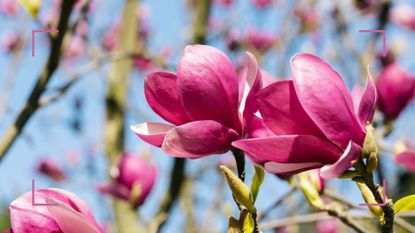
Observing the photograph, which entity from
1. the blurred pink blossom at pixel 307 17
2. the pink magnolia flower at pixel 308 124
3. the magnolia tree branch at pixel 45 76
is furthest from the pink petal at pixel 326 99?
the blurred pink blossom at pixel 307 17

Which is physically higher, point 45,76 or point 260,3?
point 45,76

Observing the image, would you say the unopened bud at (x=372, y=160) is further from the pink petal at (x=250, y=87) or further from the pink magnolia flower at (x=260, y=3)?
the pink magnolia flower at (x=260, y=3)

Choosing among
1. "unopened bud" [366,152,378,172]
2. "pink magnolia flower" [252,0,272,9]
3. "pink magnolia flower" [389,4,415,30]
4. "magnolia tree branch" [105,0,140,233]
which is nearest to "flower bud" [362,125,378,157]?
"unopened bud" [366,152,378,172]

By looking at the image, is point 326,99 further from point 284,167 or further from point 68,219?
point 68,219

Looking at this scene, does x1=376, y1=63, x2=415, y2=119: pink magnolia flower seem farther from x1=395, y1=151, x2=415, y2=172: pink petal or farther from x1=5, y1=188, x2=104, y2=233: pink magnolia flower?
x1=5, y1=188, x2=104, y2=233: pink magnolia flower

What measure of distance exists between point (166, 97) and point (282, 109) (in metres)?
0.12

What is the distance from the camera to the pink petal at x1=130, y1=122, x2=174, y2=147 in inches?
25.6

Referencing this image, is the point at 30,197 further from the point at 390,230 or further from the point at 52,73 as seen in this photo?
the point at 52,73

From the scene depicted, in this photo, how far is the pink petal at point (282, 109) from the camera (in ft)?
1.95

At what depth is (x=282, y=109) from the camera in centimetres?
60

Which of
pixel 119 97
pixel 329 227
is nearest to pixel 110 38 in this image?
pixel 119 97

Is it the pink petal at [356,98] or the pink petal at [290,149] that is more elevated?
the pink petal at [356,98]

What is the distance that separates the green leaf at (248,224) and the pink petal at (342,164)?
0.09 meters

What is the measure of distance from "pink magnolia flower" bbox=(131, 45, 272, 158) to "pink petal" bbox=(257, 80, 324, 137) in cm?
5
